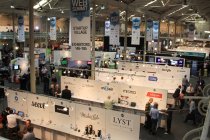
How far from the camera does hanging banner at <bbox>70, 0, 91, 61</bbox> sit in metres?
8.68

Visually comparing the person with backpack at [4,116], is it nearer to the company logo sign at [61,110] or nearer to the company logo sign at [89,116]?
the company logo sign at [61,110]

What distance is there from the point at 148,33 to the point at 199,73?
229 inches

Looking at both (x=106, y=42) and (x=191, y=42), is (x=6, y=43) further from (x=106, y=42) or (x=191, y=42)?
(x=191, y=42)

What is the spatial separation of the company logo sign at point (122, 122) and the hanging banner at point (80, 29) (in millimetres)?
2239

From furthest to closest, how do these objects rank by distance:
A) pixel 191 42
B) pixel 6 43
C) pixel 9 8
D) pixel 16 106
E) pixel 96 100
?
pixel 191 42 < pixel 6 43 < pixel 9 8 < pixel 96 100 < pixel 16 106

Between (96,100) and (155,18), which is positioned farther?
(155,18)

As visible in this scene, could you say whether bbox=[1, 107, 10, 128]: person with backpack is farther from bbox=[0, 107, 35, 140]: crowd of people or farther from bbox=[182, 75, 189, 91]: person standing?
bbox=[182, 75, 189, 91]: person standing

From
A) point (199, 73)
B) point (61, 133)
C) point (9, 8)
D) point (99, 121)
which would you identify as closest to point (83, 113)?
point (99, 121)

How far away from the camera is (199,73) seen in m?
22.5

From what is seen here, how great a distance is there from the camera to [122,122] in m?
7.69

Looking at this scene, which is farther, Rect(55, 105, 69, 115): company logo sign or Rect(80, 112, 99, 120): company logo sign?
Rect(55, 105, 69, 115): company logo sign

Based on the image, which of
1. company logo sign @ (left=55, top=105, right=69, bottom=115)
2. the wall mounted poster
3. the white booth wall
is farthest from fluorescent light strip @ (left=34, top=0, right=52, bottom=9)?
the wall mounted poster

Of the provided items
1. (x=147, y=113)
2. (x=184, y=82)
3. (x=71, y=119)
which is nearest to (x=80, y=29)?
(x=71, y=119)

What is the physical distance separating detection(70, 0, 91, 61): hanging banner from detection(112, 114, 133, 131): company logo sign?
88.1 inches
